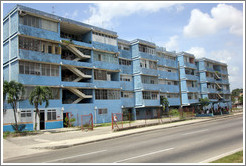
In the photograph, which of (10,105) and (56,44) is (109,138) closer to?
(10,105)

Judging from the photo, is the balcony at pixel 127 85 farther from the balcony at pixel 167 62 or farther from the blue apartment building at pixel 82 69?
the balcony at pixel 167 62

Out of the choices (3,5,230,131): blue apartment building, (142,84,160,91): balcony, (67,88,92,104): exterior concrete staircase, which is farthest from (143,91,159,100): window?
(67,88,92,104): exterior concrete staircase

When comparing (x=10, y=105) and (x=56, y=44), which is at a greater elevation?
(x=56, y=44)

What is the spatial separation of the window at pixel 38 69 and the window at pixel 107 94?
8.28 metres

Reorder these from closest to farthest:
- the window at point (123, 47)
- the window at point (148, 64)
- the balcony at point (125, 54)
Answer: the balcony at point (125, 54) → the window at point (123, 47) → the window at point (148, 64)

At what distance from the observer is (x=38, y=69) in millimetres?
30141

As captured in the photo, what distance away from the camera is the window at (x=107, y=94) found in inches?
1481

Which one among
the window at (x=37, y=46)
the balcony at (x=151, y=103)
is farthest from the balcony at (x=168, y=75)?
the window at (x=37, y=46)

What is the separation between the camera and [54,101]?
30828 millimetres

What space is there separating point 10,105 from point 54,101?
5.53 metres

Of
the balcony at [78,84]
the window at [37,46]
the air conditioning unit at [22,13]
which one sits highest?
the air conditioning unit at [22,13]

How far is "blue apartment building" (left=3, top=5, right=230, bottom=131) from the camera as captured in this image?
1139 inches

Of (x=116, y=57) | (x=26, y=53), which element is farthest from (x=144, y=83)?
(x=26, y=53)

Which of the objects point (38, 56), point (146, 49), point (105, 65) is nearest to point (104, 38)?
point (105, 65)
